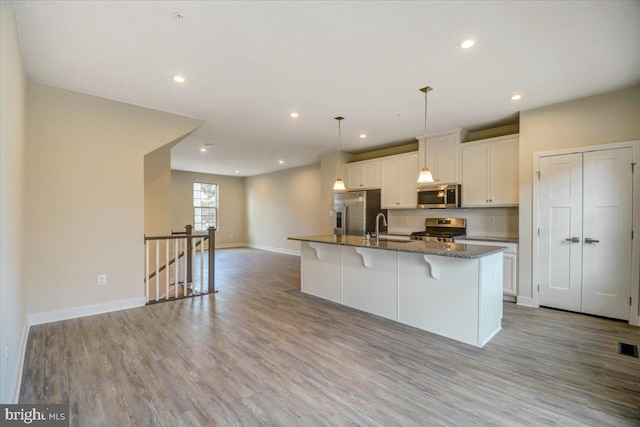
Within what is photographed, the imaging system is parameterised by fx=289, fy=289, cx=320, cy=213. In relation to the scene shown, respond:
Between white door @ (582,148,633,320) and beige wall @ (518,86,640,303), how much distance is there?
0.85ft

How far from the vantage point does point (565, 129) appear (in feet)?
12.5

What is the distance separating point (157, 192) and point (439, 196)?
16.8 ft

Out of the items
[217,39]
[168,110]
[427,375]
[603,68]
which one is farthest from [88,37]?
[603,68]

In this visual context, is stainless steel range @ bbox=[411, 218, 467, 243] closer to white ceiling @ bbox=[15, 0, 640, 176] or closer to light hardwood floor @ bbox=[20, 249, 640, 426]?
light hardwood floor @ bbox=[20, 249, 640, 426]

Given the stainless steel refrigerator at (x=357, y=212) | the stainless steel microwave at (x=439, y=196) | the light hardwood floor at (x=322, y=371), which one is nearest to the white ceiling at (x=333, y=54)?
the stainless steel microwave at (x=439, y=196)

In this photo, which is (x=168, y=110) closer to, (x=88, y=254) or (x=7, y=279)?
(x=88, y=254)

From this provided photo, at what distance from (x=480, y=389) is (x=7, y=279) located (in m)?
Result: 3.39

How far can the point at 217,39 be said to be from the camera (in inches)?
97.5

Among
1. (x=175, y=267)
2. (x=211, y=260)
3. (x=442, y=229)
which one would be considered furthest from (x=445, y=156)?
(x=175, y=267)

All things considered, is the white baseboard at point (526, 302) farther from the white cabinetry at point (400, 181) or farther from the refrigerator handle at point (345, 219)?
the refrigerator handle at point (345, 219)

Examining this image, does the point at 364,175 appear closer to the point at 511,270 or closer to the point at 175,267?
the point at 511,270

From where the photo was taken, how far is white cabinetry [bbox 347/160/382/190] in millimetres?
6250

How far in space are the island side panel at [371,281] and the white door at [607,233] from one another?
2490 millimetres

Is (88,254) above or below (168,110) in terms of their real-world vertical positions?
below
